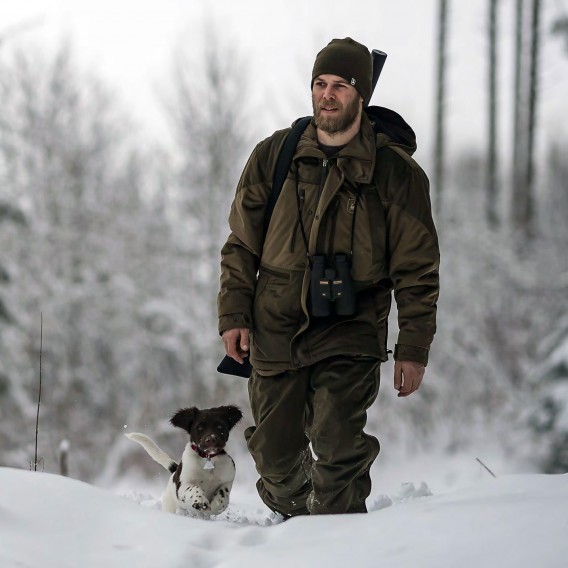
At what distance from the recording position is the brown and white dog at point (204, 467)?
4234 mm

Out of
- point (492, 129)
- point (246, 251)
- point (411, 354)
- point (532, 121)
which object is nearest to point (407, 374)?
point (411, 354)

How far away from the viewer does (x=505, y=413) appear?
41.4ft

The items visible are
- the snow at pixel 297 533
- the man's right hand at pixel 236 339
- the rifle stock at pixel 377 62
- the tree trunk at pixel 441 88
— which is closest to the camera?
the snow at pixel 297 533

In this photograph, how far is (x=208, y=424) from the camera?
14.4 feet

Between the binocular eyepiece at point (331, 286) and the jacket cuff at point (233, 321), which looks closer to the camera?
the binocular eyepiece at point (331, 286)

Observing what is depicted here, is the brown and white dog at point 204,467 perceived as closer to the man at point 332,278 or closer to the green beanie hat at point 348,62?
the man at point 332,278

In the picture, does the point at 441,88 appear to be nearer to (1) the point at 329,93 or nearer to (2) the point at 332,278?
(1) the point at 329,93

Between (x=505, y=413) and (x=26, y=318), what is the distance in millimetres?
10327

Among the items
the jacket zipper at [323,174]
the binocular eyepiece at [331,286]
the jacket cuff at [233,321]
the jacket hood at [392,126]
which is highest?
the jacket hood at [392,126]

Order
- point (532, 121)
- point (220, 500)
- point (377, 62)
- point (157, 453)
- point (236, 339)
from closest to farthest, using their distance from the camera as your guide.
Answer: point (236, 339) < point (377, 62) < point (220, 500) < point (157, 453) < point (532, 121)

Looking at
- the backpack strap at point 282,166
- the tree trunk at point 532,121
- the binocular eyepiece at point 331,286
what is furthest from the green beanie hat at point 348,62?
the tree trunk at point 532,121

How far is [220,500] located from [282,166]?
1.67m

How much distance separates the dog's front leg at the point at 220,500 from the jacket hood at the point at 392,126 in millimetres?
1853

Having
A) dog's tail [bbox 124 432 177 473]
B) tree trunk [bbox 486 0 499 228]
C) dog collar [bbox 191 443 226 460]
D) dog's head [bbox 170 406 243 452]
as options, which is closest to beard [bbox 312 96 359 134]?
dog's head [bbox 170 406 243 452]
